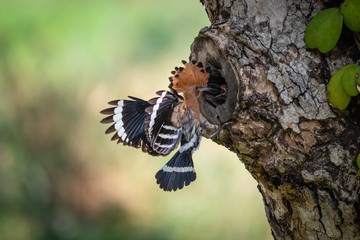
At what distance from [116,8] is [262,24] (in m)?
2.58

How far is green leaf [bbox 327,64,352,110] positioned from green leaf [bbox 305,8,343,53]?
7cm

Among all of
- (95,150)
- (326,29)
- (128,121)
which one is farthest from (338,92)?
(95,150)

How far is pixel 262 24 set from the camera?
1.26 meters

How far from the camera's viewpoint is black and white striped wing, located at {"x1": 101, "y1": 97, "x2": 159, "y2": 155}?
166 cm

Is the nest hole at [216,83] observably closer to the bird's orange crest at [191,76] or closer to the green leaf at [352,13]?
the bird's orange crest at [191,76]

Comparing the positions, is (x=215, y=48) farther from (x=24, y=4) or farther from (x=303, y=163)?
(x=24, y=4)

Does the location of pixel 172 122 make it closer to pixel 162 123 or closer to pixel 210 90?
pixel 162 123

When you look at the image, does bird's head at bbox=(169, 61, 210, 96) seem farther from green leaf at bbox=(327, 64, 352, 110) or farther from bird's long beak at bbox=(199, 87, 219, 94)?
green leaf at bbox=(327, 64, 352, 110)

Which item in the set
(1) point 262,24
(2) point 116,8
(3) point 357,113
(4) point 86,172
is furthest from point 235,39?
(2) point 116,8

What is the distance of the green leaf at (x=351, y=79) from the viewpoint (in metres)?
1.10

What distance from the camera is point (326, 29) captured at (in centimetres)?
116

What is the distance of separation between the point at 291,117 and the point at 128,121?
677 millimetres

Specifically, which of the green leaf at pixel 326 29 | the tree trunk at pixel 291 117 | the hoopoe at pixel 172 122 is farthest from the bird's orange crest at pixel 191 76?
the green leaf at pixel 326 29

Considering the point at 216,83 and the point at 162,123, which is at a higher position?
the point at 216,83
